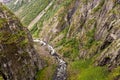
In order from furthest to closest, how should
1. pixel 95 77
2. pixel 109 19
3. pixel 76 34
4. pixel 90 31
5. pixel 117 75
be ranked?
1. pixel 76 34
2. pixel 90 31
3. pixel 109 19
4. pixel 95 77
5. pixel 117 75

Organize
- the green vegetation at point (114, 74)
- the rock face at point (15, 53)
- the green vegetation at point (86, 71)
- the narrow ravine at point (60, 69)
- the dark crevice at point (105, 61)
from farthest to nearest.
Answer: the narrow ravine at point (60, 69)
the dark crevice at point (105, 61)
the green vegetation at point (86, 71)
the rock face at point (15, 53)
the green vegetation at point (114, 74)

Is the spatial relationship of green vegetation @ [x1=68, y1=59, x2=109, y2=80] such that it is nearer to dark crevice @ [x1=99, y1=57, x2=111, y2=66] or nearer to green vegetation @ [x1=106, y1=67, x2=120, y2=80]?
dark crevice @ [x1=99, y1=57, x2=111, y2=66]

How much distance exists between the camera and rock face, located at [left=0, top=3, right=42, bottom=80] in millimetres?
85188

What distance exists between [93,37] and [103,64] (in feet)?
70.5

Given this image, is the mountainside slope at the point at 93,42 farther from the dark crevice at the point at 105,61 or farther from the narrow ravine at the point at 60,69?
the narrow ravine at the point at 60,69

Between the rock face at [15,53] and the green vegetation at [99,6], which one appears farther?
the green vegetation at [99,6]

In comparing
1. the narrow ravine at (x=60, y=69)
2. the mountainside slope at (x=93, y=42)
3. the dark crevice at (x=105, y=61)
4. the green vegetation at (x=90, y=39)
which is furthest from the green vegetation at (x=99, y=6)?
the dark crevice at (x=105, y=61)

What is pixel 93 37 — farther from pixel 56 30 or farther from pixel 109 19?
pixel 56 30

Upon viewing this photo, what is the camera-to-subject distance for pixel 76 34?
126m

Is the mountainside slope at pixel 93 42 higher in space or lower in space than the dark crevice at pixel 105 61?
higher

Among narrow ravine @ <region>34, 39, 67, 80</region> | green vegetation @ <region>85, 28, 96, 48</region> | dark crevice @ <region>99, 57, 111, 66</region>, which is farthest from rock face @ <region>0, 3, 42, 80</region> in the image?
dark crevice @ <region>99, 57, 111, 66</region>

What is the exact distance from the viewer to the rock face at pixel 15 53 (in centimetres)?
8519

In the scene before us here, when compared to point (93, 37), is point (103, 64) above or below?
below

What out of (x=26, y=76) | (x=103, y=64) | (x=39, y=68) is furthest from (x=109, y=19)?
(x=26, y=76)
